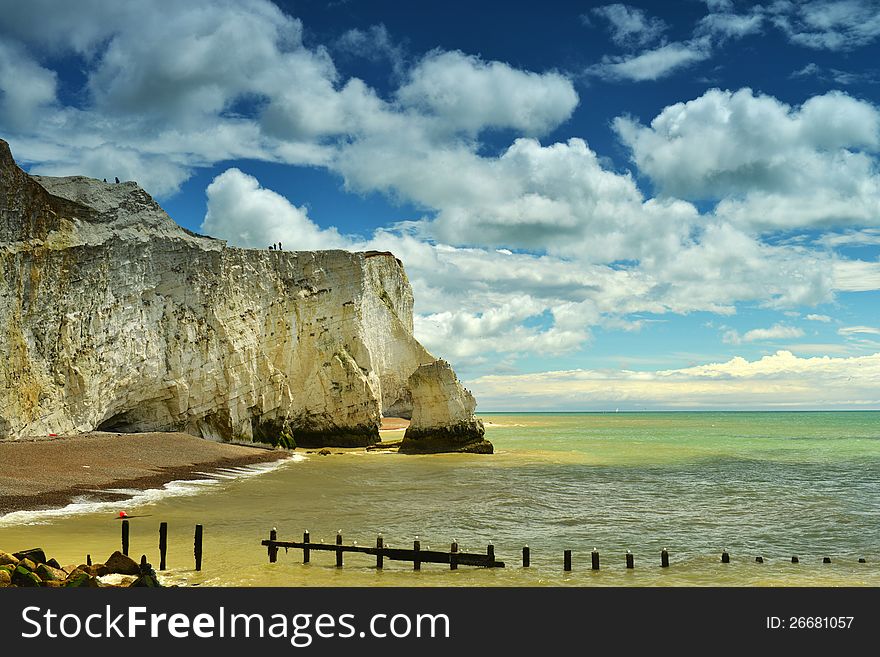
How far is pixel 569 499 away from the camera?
933 inches

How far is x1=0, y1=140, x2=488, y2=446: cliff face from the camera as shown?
27.9m

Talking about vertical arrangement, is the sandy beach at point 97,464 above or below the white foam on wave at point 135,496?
above

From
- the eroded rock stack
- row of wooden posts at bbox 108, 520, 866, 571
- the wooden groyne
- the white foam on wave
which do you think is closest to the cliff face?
the white foam on wave

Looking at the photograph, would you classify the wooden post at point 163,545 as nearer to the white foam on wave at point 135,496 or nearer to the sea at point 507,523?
the sea at point 507,523

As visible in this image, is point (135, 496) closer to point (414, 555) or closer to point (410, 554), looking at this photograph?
point (410, 554)

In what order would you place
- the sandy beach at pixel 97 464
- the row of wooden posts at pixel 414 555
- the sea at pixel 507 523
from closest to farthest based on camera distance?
the row of wooden posts at pixel 414 555
the sea at pixel 507 523
the sandy beach at pixel 97 464

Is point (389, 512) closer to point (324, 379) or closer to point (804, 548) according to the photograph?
point (804, 548)

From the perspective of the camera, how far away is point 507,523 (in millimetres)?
19047

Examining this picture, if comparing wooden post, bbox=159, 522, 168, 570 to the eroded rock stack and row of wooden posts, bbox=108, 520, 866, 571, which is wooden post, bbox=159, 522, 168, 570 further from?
the eroded rock stack

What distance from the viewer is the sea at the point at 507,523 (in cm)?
1336

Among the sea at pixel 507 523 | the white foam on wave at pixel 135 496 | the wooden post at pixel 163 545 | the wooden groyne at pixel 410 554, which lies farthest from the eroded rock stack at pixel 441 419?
the wooden post at pixel 163 545

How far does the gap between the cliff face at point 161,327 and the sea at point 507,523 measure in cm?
746
